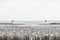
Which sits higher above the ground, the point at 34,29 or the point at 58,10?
the point at 58,10

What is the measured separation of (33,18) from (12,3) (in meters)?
0.57

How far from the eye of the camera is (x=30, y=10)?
6.62 feet

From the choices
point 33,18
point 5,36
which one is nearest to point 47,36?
point 33,18

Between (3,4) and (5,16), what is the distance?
11.1 inches

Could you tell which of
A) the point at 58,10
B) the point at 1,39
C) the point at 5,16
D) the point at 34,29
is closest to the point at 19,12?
the point at 5,16

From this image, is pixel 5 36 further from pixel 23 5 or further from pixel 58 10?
pixel 58 10

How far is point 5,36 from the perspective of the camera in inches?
61.6

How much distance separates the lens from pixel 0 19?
199cm

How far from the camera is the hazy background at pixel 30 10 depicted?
2000 millimetres

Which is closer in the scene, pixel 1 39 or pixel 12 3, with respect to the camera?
pixel 1 39

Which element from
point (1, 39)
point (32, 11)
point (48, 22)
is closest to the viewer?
point (1, 39)

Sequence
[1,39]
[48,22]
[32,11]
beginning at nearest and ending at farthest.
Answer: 1. [1,39]
2. [48,22]
3. [32,11]

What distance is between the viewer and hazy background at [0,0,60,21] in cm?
200

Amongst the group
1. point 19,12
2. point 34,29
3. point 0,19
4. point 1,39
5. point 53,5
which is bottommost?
point 1,39
